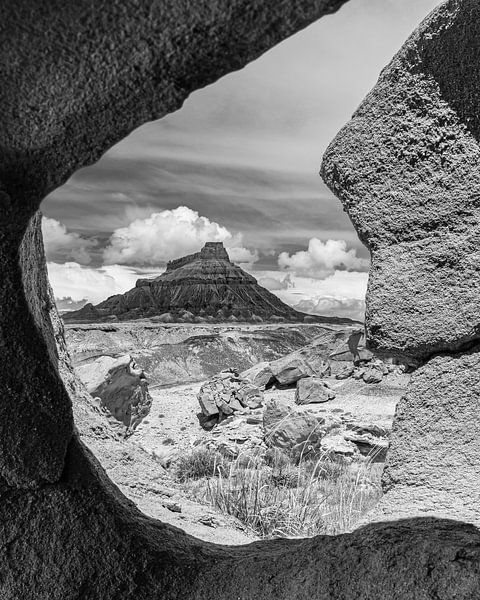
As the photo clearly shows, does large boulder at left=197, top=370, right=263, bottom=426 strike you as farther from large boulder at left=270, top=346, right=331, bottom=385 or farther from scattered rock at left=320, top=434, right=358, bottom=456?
scattered rock at left=320, top=434, right=358, bottom=456

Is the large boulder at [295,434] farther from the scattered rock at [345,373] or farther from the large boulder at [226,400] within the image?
the scattered rock at [345,373]

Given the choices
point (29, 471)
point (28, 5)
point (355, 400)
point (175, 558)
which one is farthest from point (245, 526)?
point (355, 400)

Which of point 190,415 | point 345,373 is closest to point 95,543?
point 190,415

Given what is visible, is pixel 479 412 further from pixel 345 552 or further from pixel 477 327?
pixel 345 552

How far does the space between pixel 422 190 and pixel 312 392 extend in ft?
25.3

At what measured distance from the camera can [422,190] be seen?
8.26ft

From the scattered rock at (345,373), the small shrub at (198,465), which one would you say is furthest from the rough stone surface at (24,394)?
the scattered rock at (345,373)

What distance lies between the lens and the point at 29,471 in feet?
5.77

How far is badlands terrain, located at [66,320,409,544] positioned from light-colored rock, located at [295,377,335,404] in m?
0.02

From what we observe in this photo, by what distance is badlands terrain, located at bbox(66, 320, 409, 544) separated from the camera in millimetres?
3285

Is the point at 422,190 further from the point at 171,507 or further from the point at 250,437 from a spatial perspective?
the point at 250,437

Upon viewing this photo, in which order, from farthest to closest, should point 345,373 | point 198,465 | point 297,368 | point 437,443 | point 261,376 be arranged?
Result: point 345,373 < point 261,376 < point 297,368 < point 198,465 < point 437,443

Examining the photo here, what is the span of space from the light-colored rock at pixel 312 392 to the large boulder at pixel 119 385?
3.15 meters

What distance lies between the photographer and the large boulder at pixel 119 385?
7.02 m
